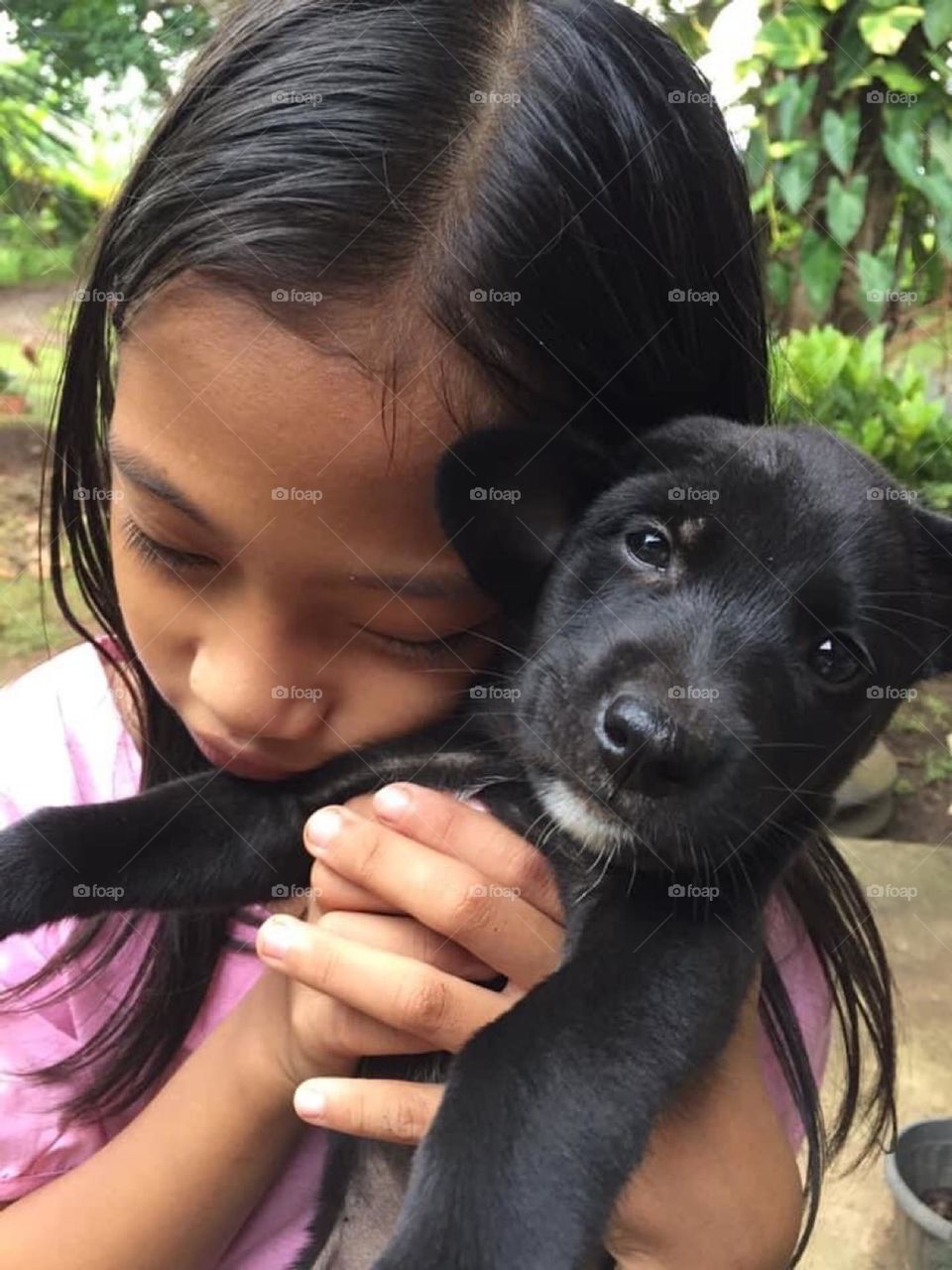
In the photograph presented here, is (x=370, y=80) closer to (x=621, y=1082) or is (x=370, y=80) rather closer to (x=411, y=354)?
(x=411, y=354)

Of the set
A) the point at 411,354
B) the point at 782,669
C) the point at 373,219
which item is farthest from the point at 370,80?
the point at 782,669

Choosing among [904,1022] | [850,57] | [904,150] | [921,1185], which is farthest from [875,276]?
[921,1185]

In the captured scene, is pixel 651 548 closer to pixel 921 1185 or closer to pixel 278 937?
pixel 278 937

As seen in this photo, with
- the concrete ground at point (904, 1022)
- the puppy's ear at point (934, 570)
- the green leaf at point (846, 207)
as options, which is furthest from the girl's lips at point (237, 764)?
the green leaf at point (846, 207)

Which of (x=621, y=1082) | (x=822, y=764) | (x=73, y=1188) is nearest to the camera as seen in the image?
(x=621, y=1082)

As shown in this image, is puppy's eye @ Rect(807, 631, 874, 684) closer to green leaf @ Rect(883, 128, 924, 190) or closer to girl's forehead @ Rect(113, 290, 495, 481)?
girl's forehead @ Rect(113, 290, 495, 481)

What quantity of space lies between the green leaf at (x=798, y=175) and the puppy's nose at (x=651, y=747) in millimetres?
3613

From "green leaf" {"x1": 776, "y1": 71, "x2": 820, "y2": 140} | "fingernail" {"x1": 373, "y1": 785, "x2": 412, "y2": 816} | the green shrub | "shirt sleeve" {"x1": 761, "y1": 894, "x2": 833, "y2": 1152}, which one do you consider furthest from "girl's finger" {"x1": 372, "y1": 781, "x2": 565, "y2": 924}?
"green leaf" {"x1": 776, "y1": 71, "x2": 820, "y2": 140}

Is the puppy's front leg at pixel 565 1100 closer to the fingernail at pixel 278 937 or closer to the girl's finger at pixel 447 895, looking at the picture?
the girl's finger at pixel 447 895

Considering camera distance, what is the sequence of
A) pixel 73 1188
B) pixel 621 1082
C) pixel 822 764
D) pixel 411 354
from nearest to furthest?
pixel 621 1082, pixel 411 354, pixel 822 764, pixel 73 1188

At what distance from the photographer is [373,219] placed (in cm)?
109

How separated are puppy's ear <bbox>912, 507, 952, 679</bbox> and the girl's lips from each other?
749 mm

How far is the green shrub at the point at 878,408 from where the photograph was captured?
3627 mm

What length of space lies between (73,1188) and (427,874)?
1.94ft
